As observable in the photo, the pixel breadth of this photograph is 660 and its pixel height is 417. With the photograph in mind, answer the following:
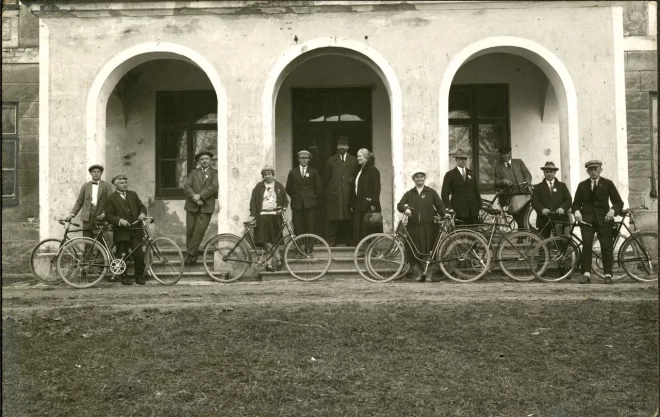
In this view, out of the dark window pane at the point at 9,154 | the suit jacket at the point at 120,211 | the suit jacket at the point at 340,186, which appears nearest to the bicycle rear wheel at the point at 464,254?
the suit jacket at the point at 340,186

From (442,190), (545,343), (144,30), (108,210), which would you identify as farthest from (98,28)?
(545,343)

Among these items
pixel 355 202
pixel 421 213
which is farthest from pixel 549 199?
Result: pixel 355 202

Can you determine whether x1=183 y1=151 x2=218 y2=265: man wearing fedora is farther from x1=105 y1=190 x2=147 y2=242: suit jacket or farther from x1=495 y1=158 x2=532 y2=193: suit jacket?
x1=495 y1=158 x2=532 y2=193: suit jacket

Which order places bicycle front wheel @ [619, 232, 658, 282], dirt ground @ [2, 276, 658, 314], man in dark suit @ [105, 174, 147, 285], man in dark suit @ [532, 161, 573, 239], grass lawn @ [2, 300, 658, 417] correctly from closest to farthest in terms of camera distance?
grass lawn @ [2, 300, 658, 417], dirt ground @ [2, 276, 658, 314], bicycle front wheel @ [619, 232, 658, 282], man in dark suit @ [105, 174, 147, 285], man in dark suit @ [532, 161, 573, 239]

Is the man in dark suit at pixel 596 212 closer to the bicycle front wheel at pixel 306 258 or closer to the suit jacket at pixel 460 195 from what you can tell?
the suit jacket at pixel 460 195

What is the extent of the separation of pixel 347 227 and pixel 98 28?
17.8 ft

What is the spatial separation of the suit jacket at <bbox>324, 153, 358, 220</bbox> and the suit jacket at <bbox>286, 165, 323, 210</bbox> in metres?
0.45

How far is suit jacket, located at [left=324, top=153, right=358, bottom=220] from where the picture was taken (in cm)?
1297

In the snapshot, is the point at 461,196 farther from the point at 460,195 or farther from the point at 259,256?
the point at 259,256

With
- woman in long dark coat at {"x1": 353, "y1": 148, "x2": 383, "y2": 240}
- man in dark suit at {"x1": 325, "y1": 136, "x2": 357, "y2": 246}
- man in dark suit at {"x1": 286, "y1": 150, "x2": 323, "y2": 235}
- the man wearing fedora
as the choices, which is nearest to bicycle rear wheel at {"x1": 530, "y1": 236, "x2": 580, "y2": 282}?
woman in long dark coat at {"x1": 353, "y1": 148, "x2": 383, "y2": 240}

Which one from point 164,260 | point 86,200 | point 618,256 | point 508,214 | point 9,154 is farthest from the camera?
point 508,214

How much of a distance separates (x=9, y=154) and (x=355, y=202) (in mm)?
5873

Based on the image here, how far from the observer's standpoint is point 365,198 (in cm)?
1249

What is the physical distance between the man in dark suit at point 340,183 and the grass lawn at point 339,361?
171 inches
